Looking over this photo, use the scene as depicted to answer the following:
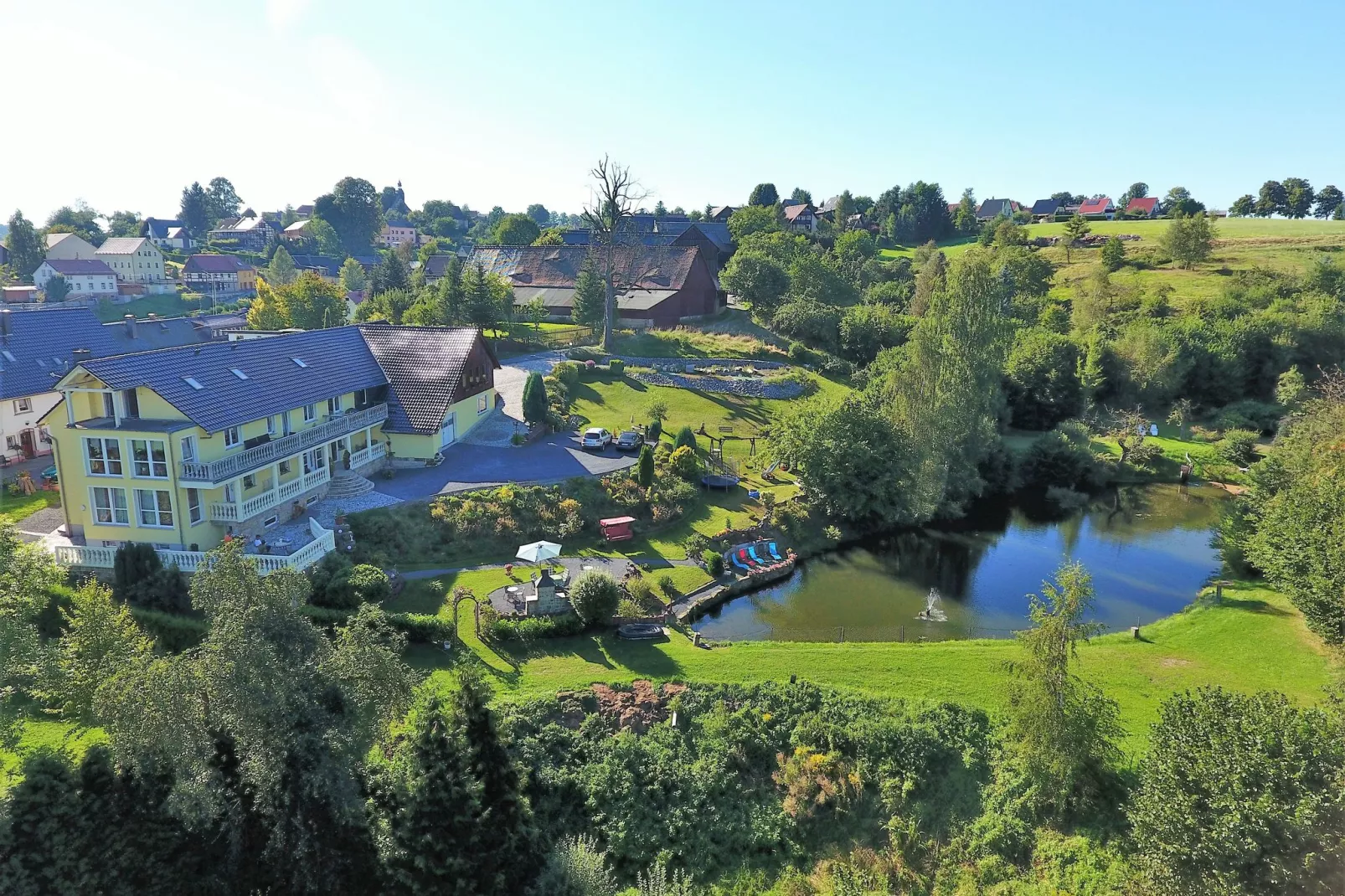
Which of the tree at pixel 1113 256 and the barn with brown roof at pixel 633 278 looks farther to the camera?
the tree at pixel 1113 256

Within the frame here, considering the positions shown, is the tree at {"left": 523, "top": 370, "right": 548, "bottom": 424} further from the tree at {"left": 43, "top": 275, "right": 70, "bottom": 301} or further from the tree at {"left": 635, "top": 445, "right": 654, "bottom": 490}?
the tree at {"left": 43, "top": 275, "right": 70, "bottom": 301}

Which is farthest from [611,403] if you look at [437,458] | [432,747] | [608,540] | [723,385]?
[432,747]

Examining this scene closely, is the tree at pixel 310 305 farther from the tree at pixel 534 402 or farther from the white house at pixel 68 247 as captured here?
the white house at pixel 68 247

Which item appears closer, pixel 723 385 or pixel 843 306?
pixel 723 385

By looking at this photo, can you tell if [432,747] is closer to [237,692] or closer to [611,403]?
[237,692]

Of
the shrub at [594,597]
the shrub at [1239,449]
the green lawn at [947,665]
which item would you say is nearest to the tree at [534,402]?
the shrub at [594,597]

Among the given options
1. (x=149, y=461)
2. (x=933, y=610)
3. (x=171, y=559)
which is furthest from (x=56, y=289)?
(x=933, y=610)
